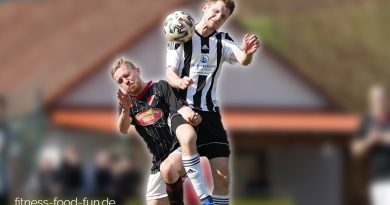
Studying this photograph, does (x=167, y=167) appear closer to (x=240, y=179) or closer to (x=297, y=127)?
(x=240, y=179)

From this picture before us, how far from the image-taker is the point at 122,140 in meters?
30.0

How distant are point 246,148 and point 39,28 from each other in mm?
13371

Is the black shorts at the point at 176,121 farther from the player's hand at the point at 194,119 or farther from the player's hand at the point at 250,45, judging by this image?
the player's hand at the point at 250,45

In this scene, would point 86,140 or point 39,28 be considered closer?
point 86,140

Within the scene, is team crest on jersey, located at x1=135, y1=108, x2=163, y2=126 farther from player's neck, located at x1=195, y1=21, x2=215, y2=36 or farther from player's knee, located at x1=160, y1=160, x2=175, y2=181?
player's neck, located at x1=195, y1=21, x2=215, y2=36

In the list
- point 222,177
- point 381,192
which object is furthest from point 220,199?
point 381,192

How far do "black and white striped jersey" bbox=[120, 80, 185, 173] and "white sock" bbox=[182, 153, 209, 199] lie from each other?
1.58 ft

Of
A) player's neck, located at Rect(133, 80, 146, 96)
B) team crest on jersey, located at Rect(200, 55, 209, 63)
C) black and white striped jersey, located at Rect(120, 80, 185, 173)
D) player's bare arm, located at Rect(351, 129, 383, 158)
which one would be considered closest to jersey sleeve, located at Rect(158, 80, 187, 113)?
→ black and white striped jersey, located at Rect(120, 80, 185, 173)

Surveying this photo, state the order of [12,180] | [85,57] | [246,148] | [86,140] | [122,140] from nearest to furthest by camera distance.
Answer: [12,180] < [122,140] < [86,140] < [246,148] < [85,57]

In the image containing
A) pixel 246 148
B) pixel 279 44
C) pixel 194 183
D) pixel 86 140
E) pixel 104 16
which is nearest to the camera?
pixel 194 183

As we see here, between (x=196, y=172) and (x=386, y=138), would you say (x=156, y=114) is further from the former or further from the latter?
(x=386, y=138)

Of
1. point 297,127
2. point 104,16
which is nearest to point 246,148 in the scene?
point 297,127

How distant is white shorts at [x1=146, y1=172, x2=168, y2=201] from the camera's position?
14820mm

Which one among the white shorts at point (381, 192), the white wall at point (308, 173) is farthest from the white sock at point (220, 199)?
the white wall at point (308, 173)
